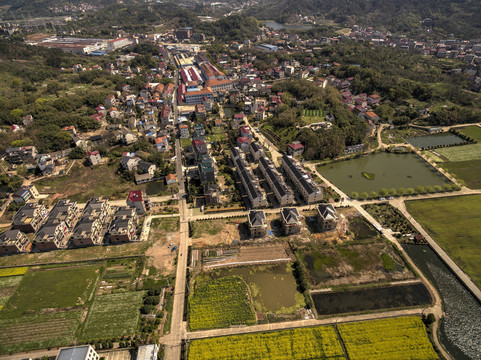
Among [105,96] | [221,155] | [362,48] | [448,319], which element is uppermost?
[362,48]

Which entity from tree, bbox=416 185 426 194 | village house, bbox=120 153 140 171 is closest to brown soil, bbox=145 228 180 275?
village house, bbox=120 153 140 171

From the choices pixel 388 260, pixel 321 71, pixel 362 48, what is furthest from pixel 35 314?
pixel 362 48

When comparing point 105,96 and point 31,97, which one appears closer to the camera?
point 31,97

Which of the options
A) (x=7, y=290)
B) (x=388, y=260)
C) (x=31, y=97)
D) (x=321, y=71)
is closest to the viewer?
(x=7, y=290)

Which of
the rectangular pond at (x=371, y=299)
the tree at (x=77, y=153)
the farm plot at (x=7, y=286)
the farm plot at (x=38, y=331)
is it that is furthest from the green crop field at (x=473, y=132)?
the farm plot at (x=7, y=286)

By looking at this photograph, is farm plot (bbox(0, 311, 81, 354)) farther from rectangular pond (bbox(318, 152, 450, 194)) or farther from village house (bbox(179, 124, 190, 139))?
rectangular pond (bbox(318, 152, 450, 194))

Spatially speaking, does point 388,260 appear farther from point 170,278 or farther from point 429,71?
point 429,71
